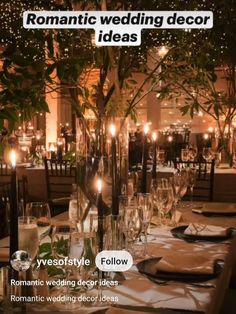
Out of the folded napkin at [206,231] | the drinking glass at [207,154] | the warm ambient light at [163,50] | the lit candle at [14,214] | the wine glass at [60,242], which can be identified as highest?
the warm ambient light at [163,50]

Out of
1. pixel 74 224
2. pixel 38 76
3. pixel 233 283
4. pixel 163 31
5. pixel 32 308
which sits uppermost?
pixel 163 31

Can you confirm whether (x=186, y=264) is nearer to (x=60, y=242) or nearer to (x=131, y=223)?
(x=131, y=223)

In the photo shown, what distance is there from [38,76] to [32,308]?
0.53 m

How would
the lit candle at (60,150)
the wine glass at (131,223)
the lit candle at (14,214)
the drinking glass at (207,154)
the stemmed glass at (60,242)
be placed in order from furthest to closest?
the lit candle at (60,150), the drinking glass at (207,154), the wine glass at (131,223), the stemmed glass at (60,242), the lit candle at (14,214)

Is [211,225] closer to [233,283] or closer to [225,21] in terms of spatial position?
[233,283]

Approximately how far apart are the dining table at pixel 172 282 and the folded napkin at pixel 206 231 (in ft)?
0.05

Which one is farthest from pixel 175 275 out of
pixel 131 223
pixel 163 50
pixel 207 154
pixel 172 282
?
pixel 207 154

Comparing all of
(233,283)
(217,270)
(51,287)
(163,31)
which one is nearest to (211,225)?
(233,283)

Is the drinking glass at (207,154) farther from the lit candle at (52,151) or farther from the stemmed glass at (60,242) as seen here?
the stemmed glass at (60,242)

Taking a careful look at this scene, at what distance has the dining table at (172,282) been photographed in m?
0.93

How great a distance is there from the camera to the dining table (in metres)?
0.93

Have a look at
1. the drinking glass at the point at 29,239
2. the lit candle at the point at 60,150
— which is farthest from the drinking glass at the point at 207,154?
the drinking glass at the point at 29,239

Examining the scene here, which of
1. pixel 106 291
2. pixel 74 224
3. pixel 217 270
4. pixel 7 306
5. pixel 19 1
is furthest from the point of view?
pixel 19 1

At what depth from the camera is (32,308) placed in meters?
0.92
